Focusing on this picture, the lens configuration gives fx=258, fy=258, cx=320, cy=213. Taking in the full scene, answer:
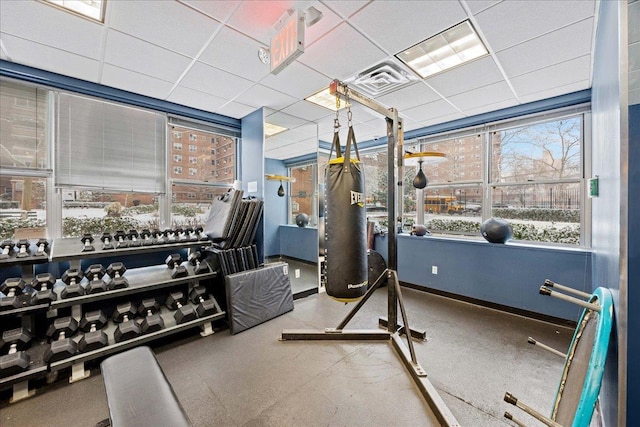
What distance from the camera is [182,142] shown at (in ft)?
13.2

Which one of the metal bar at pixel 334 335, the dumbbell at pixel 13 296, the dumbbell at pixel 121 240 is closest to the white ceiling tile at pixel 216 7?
the dumbbell at pixel 121 240

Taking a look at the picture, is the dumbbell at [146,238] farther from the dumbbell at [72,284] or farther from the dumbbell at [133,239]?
the dumbbell at [72,284]

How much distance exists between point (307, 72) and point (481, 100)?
2.53m

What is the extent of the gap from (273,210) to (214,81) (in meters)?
4.27

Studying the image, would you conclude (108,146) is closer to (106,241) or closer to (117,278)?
(106,241)

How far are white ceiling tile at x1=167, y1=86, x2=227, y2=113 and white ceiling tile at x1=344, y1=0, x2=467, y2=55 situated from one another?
7.56ft

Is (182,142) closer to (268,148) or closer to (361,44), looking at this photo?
(268,148)

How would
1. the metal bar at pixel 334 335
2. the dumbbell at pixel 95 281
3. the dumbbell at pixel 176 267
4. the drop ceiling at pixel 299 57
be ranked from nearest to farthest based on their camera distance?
the drop ceiling at pixel 299 57
the dumbbell at pixel 95 281
the metal bar at pixel 334 335
the dumbbell at pixel 176 267

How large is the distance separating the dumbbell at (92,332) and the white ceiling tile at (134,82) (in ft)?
8.51

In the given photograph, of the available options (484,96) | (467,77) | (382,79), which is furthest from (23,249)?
(484,96)

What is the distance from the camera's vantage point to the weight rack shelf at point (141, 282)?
237 centimetres

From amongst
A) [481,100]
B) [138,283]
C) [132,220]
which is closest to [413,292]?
[481,100]

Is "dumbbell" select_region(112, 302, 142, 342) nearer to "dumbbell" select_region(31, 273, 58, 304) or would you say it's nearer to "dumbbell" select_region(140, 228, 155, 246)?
"dumbbell" select_region(31, 273, 58, 304)

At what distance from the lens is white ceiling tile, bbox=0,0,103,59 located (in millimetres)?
1982
